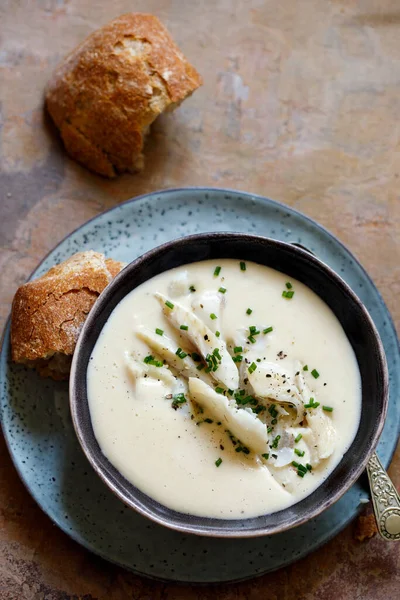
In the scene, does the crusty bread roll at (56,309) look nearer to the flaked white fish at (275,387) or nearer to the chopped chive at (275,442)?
the flaked white fish at (275,387)

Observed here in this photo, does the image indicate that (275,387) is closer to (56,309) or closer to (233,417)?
(233,417)

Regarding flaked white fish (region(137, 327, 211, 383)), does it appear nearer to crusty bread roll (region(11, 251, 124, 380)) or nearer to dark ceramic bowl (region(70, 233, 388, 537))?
dark ceramic bowl (region(70, 233, 388, 537))

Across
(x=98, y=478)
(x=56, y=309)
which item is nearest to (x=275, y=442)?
(x=98, y=478)

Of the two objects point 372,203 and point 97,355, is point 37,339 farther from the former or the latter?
point 372,203

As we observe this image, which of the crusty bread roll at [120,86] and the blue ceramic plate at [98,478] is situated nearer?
the blue ceramic plate at [98,478]

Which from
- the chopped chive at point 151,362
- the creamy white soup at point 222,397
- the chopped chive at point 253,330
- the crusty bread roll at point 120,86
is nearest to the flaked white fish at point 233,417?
the creamy white soup at point 222,397
